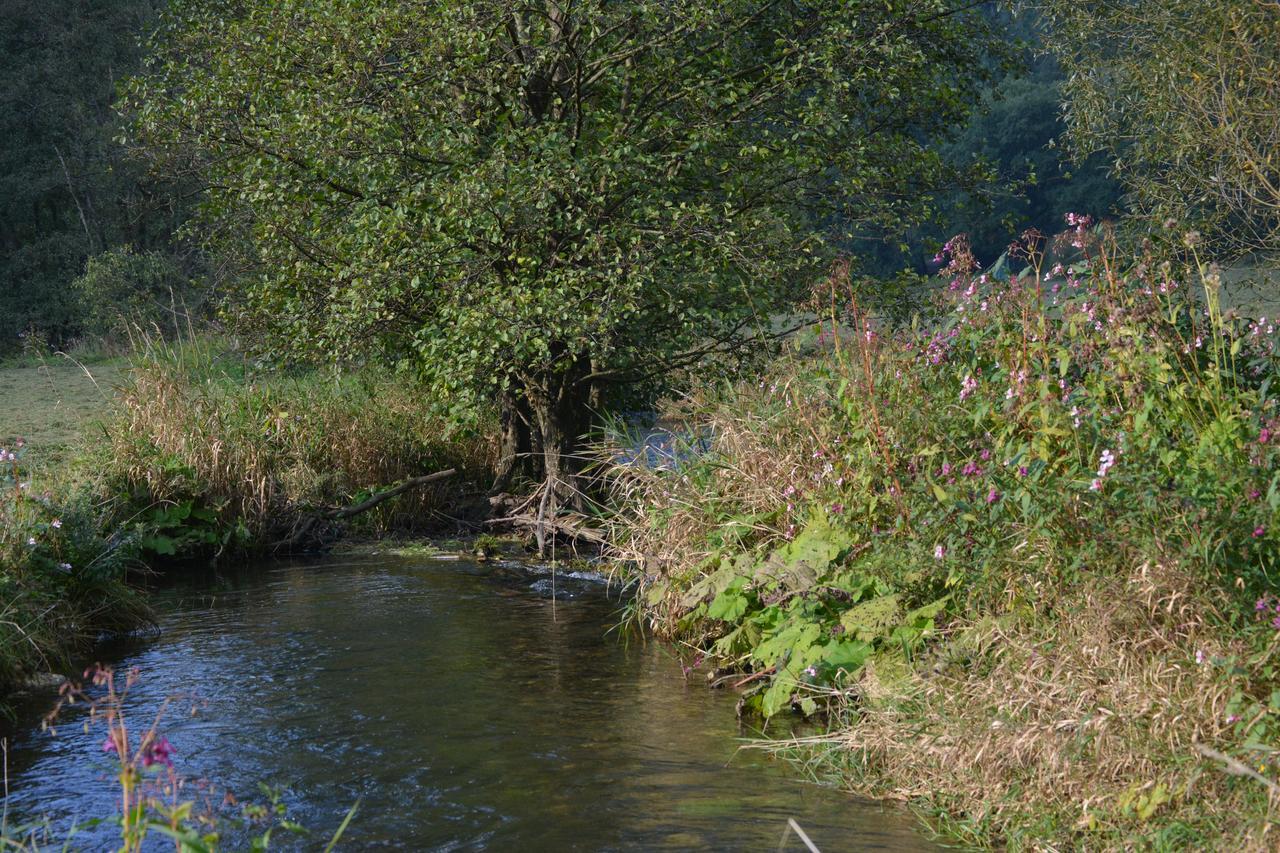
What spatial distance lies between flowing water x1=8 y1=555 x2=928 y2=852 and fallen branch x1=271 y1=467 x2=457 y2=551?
82.5 inches

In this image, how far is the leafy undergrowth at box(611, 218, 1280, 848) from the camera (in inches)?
189

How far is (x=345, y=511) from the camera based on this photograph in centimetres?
1296

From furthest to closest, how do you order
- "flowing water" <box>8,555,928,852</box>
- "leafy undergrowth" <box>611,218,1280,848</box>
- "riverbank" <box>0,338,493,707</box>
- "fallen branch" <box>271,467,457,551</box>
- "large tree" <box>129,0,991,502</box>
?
"fallen branch" <box>271,467,457,551</box>
"large tree" <box>129,0,991,502</box>
"riverbank" <box>0,338,493,707</box>
"flowing water" <box>8,555,928,852</box>
"leafy undergrowth" <box>611,218,1280,848</box>

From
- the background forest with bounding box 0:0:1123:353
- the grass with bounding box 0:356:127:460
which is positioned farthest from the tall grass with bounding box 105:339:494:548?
the background forest with bounding box 0:0:1123:353

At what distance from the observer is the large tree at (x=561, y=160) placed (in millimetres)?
11234

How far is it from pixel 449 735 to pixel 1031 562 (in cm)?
324

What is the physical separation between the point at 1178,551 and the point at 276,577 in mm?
8573

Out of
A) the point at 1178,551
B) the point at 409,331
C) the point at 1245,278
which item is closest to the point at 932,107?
the point at 1245,278

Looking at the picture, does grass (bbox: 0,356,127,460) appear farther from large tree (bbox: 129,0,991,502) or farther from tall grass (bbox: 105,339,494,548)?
large tree (bbox: 129,0,991,502)

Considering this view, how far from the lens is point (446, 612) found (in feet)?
33.1

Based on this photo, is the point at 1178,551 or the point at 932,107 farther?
the point at 932,107

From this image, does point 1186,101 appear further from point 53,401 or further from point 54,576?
point 53,401

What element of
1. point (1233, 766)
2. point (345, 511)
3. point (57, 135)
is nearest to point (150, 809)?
point (1233, 766)

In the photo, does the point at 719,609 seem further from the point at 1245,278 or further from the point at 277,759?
the point at 1245,278
